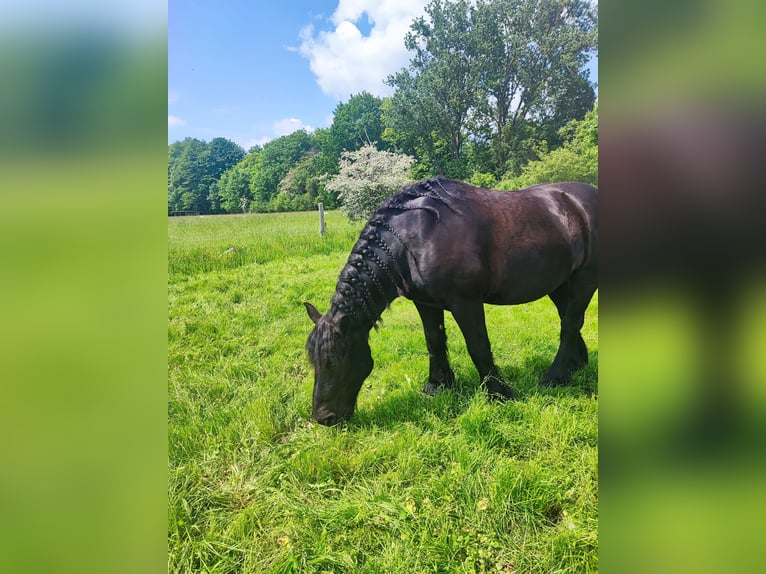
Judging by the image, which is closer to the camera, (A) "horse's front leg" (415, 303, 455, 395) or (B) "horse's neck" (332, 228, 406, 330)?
(B) "horse's neck" (332, 228, 406, 330)

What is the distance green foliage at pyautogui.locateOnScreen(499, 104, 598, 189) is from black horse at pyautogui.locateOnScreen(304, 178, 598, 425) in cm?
39

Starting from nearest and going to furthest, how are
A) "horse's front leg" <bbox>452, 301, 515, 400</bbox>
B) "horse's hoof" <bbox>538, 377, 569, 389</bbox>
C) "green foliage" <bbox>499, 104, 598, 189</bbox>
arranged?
"horse's front leg" <bbox>452, 301, 515, 400</bbox>, "green foliage" <bbox>499, 104, 598, 189</bbox>, "horse's hoof" <bbox>538, 377, 569, 389</bbox>

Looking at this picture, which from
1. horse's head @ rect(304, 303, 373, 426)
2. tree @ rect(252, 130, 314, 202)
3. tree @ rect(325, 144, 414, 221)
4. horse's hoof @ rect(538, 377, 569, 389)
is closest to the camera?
horse's head @ rect(304, 303, 373, 426)

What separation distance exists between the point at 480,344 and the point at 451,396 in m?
0.56

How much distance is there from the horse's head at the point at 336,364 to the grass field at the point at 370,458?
0.64 feet

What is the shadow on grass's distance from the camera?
3189 mm

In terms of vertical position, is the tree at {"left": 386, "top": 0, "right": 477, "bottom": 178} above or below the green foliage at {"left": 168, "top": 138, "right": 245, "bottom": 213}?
above

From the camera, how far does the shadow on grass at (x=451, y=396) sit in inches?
126

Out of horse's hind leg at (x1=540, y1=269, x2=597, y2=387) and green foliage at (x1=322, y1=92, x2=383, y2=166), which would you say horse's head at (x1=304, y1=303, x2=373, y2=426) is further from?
green foliage at (x1=322, y1=92, x2=383, y2=166)

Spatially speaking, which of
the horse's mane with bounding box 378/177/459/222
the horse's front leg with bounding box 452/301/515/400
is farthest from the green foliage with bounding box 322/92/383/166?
the horse's front leg with bounding box 452/301/515/400

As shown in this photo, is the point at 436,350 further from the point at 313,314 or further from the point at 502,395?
the point at 313,314
